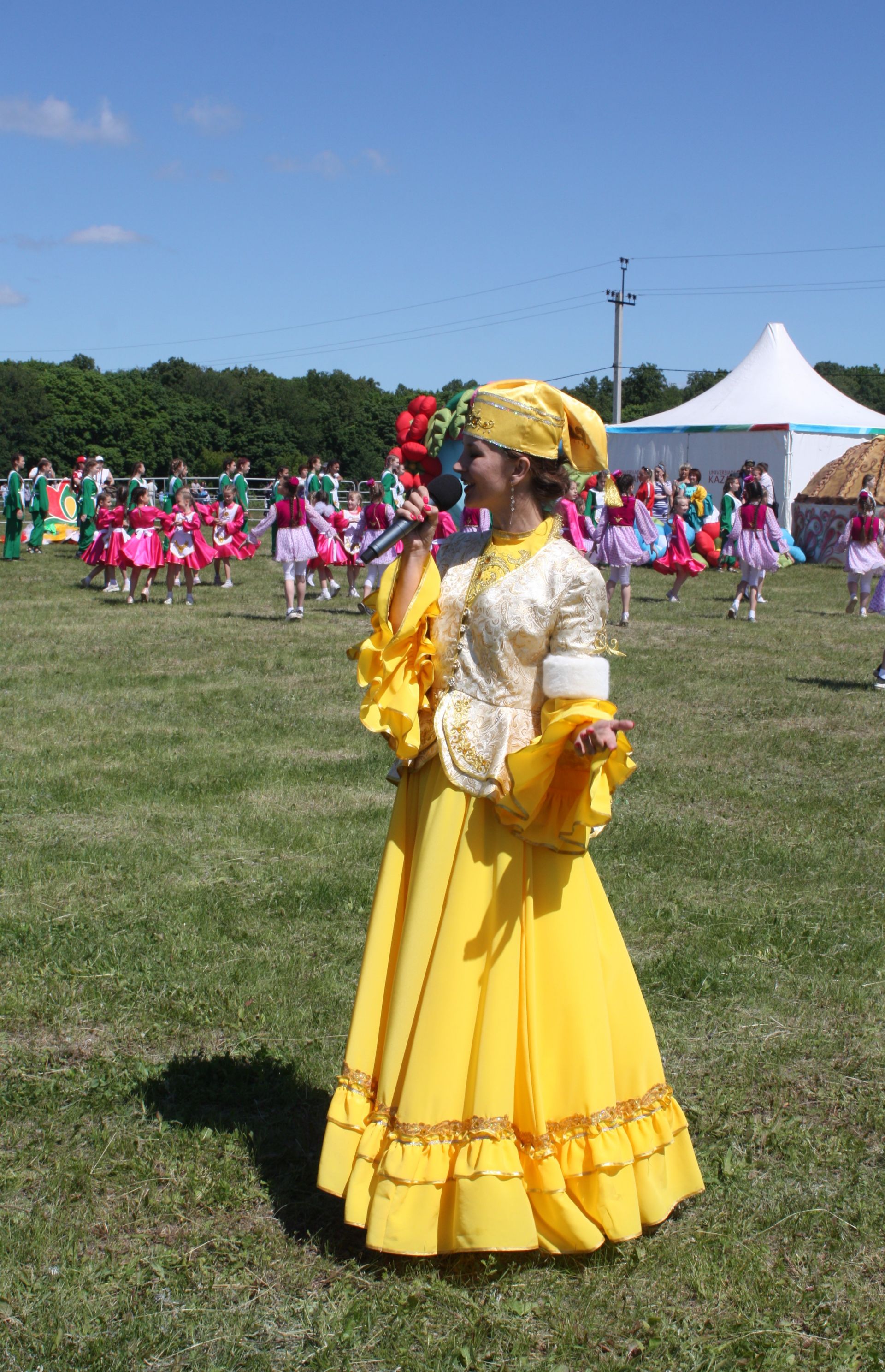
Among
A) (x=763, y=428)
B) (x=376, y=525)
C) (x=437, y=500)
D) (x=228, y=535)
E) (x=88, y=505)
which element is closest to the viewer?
(x=437, y=500)

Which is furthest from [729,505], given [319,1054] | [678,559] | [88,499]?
[319,1054]

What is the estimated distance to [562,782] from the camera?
2.86 m

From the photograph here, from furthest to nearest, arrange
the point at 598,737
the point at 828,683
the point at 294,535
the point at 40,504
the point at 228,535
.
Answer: the point at 40,504 < the point at 228,535 < the point at 294,535 < the point at 828,683 < the point at 598,737

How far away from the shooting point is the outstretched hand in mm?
2668

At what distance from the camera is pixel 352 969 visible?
477cm

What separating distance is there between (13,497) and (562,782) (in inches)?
889

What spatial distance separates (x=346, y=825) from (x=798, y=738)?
4046mm

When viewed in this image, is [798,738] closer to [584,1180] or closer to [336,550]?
[584,1180]

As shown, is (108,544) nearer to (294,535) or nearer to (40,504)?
(294,535)

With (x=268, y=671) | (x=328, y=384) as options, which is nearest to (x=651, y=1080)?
(x=268, y=671)

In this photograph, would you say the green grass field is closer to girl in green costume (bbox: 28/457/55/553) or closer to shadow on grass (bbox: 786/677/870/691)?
shadow on grass (bbox: 786/677/870/691)

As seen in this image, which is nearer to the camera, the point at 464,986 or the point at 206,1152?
the point at 464,986

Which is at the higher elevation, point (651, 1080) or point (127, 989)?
point (651, 1080)

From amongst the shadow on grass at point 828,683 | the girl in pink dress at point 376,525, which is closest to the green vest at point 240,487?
the girl in pink dress at point 376,525
